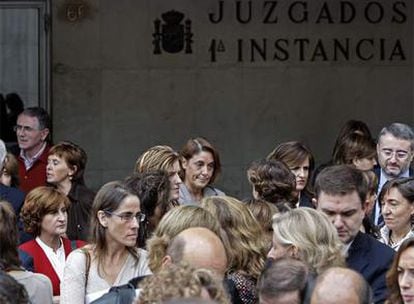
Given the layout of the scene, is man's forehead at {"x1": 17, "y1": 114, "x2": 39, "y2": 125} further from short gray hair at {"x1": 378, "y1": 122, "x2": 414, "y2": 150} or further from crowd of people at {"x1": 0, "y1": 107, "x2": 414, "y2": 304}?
short gray hair at {"x1": 378, "y1": 122, "x2": 414, "y2": 150}

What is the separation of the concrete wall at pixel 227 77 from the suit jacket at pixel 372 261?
7.18m

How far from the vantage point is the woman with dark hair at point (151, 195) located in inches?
349

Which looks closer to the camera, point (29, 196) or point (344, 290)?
point (344, 290)

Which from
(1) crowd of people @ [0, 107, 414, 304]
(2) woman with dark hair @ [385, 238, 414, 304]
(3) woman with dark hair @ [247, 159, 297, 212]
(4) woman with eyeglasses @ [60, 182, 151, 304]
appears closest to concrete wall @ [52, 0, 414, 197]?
(1) crowd of people @ [0, 107, 414, 304]

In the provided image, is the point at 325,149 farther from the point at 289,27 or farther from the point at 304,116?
the point at 289,27

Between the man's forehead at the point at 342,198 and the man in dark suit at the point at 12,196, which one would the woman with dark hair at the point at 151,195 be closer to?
the man's forehead at the point at 342,198

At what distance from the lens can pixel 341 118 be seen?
15.0 metres

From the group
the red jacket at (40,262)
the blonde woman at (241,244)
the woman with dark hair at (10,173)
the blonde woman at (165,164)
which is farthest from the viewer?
the woman with dark hair at (10,173)

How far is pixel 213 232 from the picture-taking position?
684cm

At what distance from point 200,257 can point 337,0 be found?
9.03 meters

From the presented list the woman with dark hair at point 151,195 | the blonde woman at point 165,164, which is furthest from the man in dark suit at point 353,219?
the blonde woman at point 165,164

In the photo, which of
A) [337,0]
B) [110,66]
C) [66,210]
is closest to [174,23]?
[110,66]

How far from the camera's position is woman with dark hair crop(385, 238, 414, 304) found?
6.98m

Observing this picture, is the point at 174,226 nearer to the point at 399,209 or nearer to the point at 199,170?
the point at 399,209
